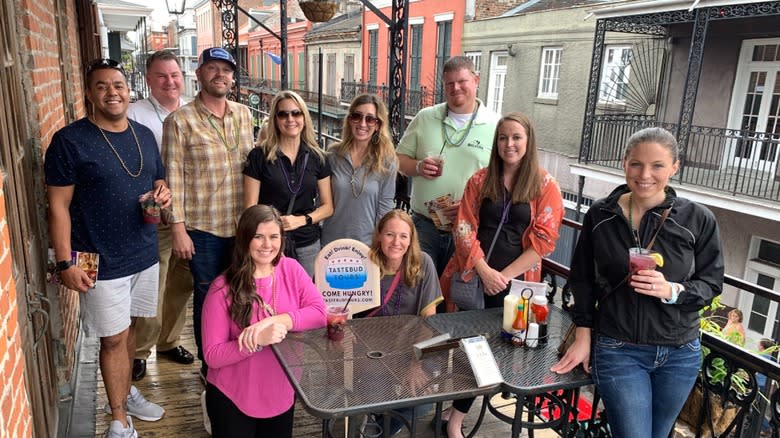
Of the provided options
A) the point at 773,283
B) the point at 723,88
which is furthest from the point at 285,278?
the point at 723,88

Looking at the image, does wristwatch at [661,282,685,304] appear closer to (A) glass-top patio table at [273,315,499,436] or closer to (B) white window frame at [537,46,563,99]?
(A) glass-top patio table at [273,315,499,436]

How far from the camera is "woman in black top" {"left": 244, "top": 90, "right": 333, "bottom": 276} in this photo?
2682 millimetres

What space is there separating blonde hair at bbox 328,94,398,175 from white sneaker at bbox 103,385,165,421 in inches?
62.0

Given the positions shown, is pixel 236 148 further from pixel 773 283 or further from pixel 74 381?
pixel 773 283

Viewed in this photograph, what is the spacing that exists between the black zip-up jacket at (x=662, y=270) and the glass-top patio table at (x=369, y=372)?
20.8 inches

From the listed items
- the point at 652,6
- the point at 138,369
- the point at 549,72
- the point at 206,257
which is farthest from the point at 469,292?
the point at 549,72

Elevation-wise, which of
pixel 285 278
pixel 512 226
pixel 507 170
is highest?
pixel 507 170

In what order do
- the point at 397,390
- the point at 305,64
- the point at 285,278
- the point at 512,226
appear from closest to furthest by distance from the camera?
1. the point at 397,390
2. the point at 285,278
3. the point at 512,226
4. the point at 305,64

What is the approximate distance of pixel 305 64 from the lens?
25.9 metres

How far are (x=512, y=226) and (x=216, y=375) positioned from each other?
137 cm

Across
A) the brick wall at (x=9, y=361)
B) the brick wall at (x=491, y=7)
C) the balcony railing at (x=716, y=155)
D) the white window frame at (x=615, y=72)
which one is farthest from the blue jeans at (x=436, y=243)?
the brick wall at (x=491, y=7)

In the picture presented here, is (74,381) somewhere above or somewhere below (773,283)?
above

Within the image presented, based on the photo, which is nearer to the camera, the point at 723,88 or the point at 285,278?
the point at 285,278

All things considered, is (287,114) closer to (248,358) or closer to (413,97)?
(248,358)
